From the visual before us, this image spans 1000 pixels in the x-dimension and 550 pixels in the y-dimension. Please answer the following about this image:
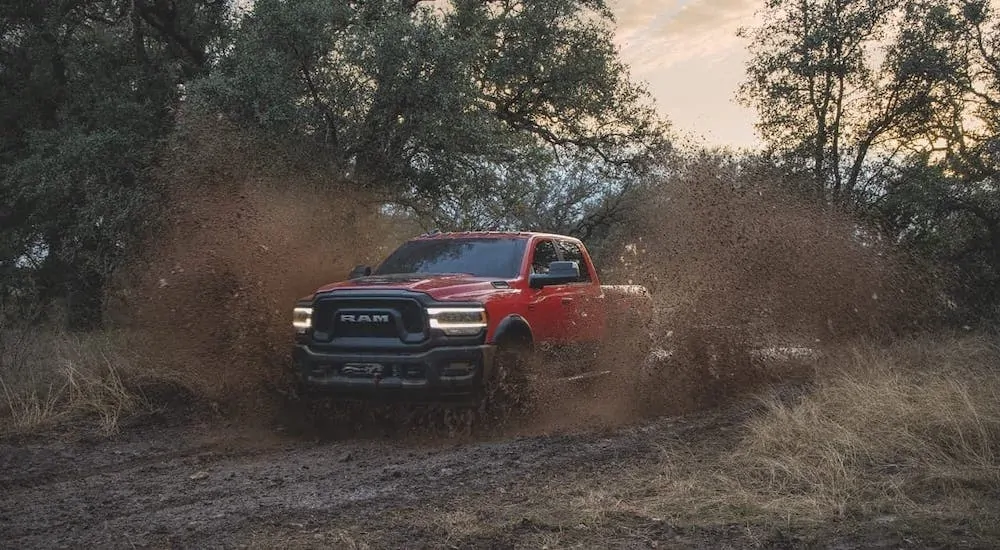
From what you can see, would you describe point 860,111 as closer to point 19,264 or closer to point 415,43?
point 415,43

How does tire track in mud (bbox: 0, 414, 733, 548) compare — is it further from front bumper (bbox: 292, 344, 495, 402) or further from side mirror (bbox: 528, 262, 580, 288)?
side mirror (bbox: 528, 262, 580, 288)

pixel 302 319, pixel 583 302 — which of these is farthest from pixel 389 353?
pixel 583 302

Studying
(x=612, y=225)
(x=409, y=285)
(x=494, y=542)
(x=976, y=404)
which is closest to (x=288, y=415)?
(x=409, y=285)

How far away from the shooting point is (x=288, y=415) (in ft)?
28.2

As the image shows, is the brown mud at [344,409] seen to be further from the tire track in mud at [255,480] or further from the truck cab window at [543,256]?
the truck cab window at [543,256]

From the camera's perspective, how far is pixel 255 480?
20.0 feet

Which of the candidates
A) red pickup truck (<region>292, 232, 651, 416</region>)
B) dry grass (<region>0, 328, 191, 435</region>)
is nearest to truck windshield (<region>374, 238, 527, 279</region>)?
red pickup truck (<region>292, 232, 651, 416</region>)

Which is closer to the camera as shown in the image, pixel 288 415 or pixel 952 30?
pixel 288 415

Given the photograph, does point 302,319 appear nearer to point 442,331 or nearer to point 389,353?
point 389,353

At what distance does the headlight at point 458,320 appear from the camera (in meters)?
7.11

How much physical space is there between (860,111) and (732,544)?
18201 millimetres

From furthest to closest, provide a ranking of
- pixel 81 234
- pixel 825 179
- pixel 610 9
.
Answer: pixel 610 9, pixel 825 179, pixel 81 234

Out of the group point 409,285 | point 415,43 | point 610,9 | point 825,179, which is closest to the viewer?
point 409,285

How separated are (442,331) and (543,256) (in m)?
2.16
